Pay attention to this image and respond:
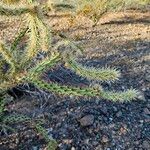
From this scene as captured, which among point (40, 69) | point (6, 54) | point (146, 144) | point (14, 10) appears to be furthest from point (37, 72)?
point (146, 144)

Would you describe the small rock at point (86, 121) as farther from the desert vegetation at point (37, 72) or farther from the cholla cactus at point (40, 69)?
the cholla cactus at point (40, 69)

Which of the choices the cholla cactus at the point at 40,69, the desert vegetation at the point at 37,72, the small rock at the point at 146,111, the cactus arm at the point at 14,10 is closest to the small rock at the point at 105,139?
the desert vegetation at the point at 37,72

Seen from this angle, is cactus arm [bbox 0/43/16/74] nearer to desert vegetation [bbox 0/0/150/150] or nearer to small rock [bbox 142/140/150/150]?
desert vegetation [bbox 0/0/150/150]

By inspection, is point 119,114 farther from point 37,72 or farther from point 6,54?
point 6,54

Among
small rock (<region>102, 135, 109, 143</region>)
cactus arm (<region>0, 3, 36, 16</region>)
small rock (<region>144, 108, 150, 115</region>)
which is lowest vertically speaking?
small rock (<region>144, 108, 150, 115</region>)

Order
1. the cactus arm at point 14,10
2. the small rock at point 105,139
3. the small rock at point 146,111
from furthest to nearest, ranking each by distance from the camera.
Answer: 1. the small rock at point 146,111
2. the small rock at point 105,139
3. the cactus arm at point 14,10

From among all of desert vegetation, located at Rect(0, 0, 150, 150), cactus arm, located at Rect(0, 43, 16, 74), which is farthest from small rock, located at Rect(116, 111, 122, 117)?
cactus arm, located at Rect(0, 43, 16, 74)

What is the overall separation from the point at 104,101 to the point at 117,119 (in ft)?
0.80

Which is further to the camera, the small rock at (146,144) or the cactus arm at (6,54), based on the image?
the small rock at (146,144)

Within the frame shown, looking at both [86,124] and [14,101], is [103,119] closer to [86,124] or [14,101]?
[86,124]

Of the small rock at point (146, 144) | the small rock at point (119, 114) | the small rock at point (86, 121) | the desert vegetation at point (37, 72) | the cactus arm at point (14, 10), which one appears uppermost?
the cactus arm at point (14, 10)

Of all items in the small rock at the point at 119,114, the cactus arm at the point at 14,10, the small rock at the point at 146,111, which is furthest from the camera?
the small rock at the point at 146,111

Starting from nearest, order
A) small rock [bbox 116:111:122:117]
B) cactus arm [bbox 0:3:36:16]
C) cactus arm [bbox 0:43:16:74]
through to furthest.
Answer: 1. cactus arm [bbox 0:3:36:16]
2. cactus arm [bbox 0:43:16:74]
3. small rock [bbox 116:111:122:117]

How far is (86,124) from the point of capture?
10.8 ft
